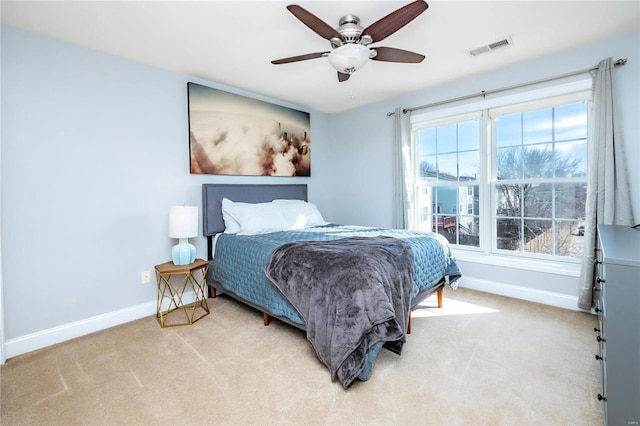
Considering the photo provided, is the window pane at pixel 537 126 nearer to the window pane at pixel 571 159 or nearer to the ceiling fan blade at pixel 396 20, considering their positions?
the window pane at pixel 571 159

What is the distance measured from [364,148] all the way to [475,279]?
89.7 inches

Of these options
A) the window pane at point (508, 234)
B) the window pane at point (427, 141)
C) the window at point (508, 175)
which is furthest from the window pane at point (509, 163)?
the window pane at point (427, 141)

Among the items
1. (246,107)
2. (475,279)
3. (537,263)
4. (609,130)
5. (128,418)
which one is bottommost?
(128,418)

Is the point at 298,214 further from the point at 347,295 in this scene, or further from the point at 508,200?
the point at 508,200

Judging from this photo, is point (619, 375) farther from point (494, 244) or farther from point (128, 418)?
point (494, 244)

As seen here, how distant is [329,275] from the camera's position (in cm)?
193

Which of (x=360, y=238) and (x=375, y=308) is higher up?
(x=360, y=238)

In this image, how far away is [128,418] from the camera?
154 cm

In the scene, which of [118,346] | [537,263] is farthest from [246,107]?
[537,263]

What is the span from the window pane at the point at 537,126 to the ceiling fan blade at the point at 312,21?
7.85 ft

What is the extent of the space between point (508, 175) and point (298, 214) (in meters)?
2.42

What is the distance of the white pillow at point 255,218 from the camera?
3199 millimetres

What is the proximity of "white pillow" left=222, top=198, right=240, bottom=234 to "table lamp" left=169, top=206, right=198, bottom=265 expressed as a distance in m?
0.53

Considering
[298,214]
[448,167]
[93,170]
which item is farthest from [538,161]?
A: [93,170]
